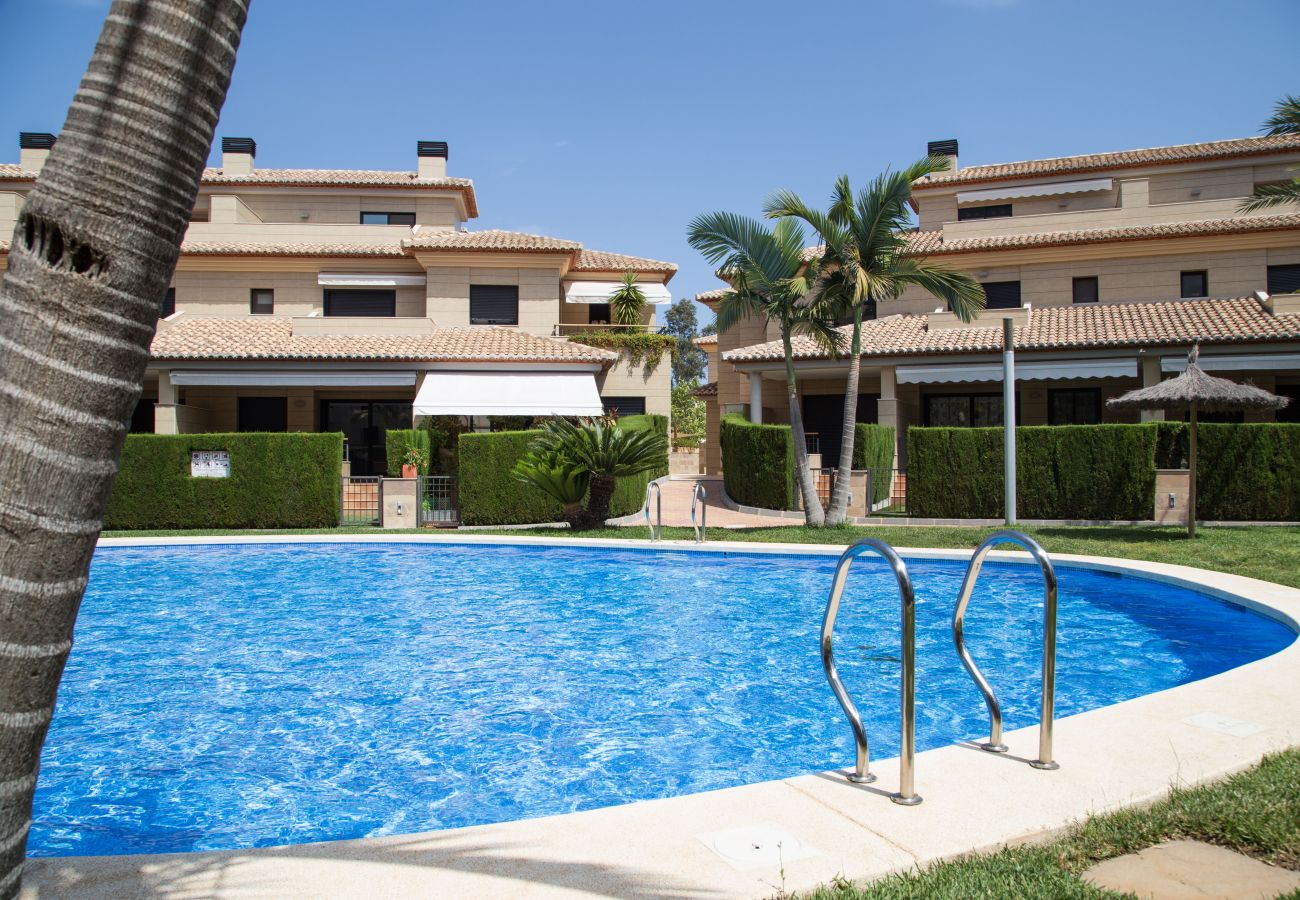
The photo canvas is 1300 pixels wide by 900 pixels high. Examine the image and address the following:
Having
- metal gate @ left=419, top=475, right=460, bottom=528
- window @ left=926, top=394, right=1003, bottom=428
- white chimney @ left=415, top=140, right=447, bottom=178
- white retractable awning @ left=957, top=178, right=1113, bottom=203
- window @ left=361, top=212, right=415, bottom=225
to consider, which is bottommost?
metal gate @ left=419, top=475, right=460, bottom=528

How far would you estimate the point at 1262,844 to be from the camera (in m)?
4.06

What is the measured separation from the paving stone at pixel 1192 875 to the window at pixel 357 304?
117ft

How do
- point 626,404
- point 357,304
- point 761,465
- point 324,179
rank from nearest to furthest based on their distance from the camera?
1. point 761,465
2. point 626,404
3. point 357,304
4. point 324,179

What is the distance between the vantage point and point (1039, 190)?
121ft

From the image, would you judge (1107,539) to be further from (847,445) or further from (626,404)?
(626,404)

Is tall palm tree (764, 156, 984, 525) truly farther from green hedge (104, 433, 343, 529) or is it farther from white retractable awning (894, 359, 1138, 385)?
green hedge (104, 433, 343, 529)

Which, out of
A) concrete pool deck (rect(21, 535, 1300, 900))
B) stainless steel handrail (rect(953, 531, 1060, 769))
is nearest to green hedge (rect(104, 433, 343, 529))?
concrete pool deck (rect(21, 535, 1300, 900))

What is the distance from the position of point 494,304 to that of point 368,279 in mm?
5338

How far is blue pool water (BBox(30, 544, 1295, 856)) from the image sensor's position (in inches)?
258

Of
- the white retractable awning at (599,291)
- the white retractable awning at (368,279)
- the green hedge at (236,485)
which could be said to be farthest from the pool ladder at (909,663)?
the white retractable awning at (368,279)

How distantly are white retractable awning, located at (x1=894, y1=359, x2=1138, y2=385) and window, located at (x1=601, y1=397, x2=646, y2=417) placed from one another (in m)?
10.5

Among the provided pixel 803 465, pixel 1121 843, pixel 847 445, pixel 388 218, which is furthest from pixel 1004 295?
pixel 1121 843

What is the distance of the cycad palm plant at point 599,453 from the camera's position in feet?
68.6

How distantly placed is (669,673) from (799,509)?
578 inches
